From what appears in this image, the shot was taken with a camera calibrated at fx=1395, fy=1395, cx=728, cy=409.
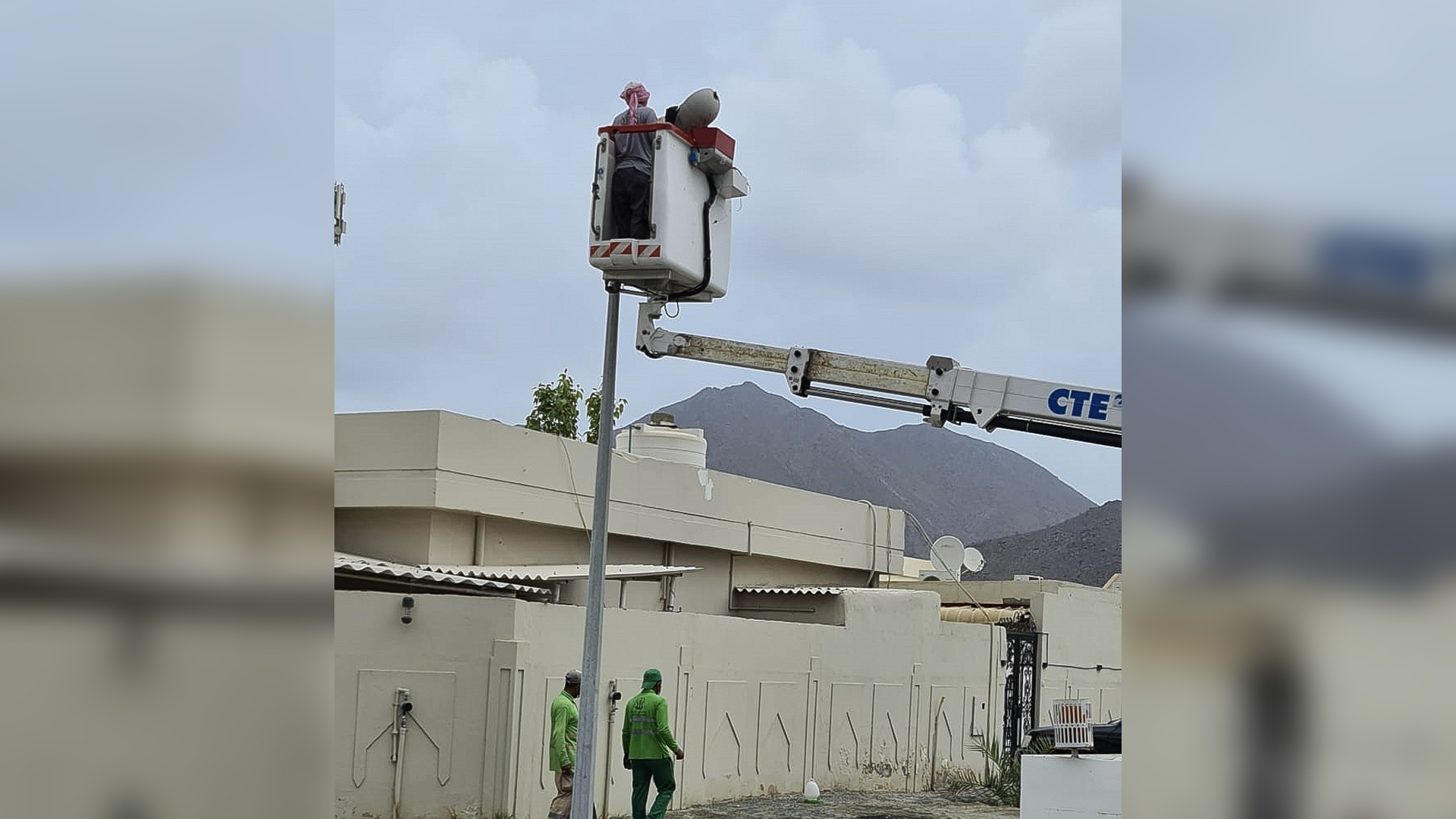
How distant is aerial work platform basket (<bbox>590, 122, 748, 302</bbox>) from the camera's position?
38.0 feet

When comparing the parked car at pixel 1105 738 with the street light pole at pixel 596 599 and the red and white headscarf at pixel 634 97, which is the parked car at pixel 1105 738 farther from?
the red and white headscarf at pixel 634 97

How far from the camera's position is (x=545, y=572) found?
17828mm

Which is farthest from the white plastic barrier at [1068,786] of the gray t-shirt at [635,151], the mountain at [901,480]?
the mountain at [901,480]

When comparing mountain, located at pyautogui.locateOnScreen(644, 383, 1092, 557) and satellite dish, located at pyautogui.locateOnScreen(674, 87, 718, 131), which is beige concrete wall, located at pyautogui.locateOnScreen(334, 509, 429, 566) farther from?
mountain, located at pyautogui.locateOnScreen(644, 383, 1092, 557)

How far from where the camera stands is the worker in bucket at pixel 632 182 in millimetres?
11750

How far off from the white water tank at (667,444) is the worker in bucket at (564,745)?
877 centimetres

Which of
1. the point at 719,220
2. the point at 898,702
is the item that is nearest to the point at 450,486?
the point at 719,220

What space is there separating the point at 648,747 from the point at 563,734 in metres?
1.41

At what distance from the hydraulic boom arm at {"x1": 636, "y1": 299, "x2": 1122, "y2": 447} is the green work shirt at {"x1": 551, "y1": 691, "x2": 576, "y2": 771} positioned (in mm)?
4033

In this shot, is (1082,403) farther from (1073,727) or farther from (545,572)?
(545,572)
